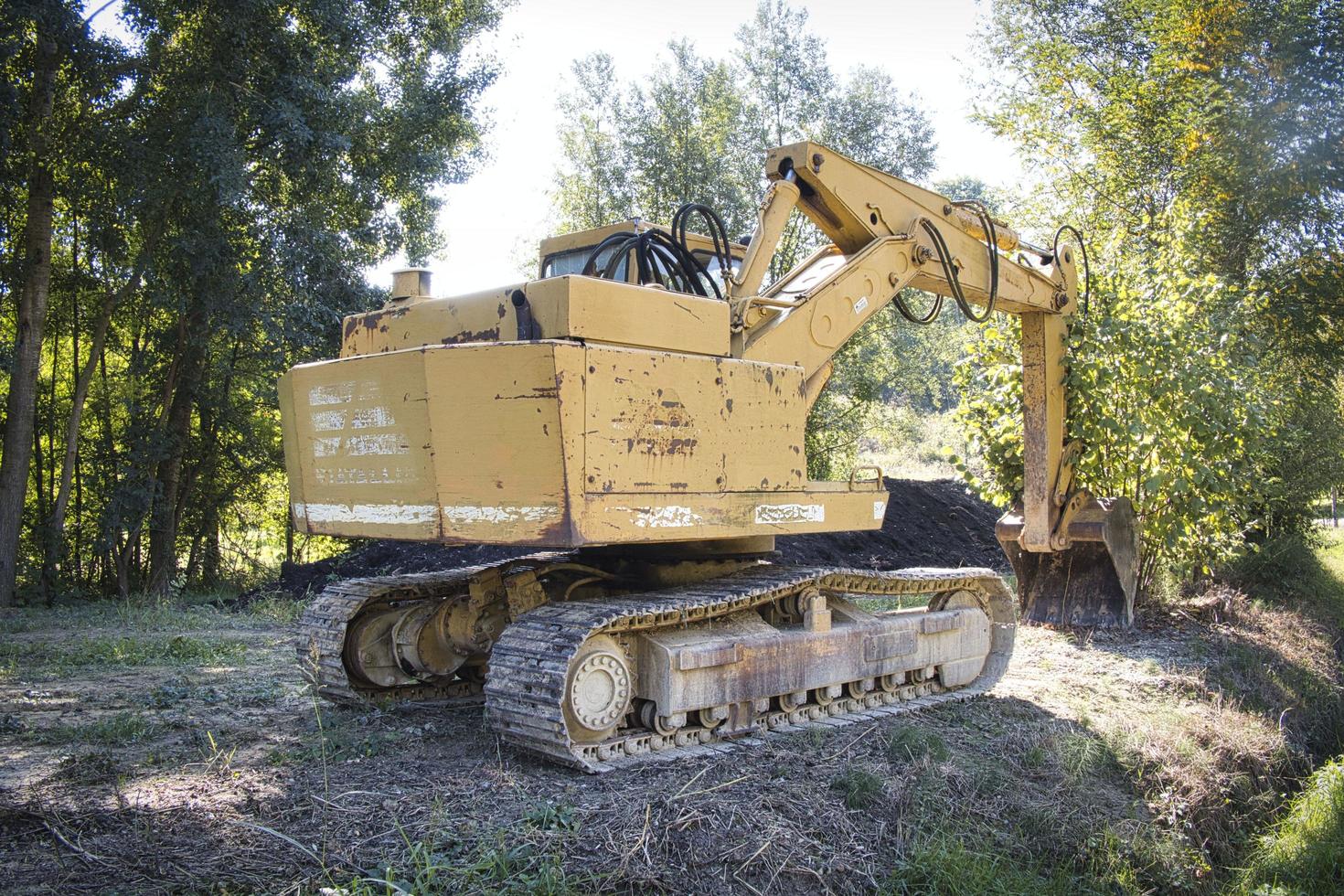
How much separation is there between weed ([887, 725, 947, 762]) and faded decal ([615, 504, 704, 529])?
1557 mm

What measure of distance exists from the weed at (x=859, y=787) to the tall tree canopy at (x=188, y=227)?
8746 millimetres

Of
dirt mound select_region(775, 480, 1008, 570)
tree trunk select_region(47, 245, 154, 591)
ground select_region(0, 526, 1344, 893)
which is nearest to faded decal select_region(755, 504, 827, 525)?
ground select_region(0, 526, 1344, 893)

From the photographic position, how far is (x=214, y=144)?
10852 millimetres

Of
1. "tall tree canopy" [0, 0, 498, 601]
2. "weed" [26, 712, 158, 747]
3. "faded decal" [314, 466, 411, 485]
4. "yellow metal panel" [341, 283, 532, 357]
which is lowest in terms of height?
"weed" [26, 712, 158, 747]

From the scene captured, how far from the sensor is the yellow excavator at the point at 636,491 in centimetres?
458

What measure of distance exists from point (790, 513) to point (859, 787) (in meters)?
1.43

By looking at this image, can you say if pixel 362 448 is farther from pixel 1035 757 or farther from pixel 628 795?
pixel 1035 757

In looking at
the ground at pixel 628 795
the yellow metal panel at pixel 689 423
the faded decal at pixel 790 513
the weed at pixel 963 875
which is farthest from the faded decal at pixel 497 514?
the weed at pixel 963 875

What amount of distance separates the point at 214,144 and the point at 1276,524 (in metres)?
13.2

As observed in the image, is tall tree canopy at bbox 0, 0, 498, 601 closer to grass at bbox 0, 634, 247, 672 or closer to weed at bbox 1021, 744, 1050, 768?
grass at bbox 0, 634, 247, 672

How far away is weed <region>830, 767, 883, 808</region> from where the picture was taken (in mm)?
4562

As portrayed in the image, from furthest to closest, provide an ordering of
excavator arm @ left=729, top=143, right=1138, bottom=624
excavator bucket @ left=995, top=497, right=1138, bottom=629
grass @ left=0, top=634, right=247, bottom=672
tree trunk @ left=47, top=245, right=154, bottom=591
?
tree trunk @ left=47, top=245, right=154, bottom=591
excavator bucket @ left=995, top=497, right=1138, bottom=629
grass @ left=0, top=634, right=247, bottom=672
excavator arm @ left=729, top=143, right=1138, bottom=624

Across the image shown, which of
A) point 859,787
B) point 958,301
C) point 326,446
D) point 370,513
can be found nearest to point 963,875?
point 859,787

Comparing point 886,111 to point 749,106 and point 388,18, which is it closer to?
point 749,106
